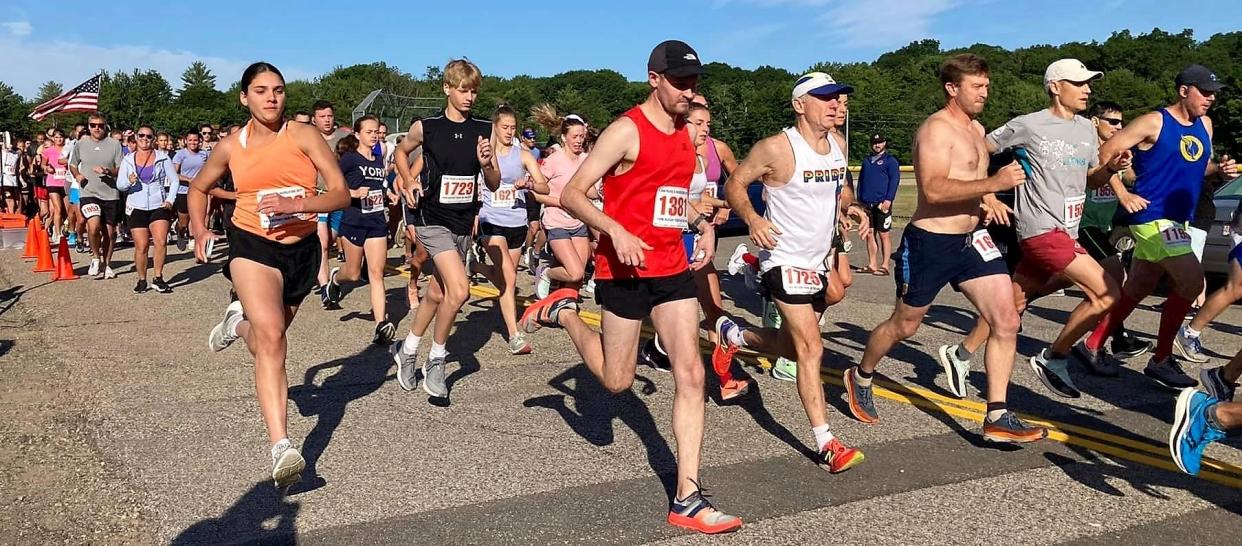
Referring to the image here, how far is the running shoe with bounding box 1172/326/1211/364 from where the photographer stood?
7766 millimetres

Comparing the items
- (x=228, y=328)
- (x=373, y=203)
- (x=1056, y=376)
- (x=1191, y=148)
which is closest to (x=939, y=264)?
(x=1056, y=376)

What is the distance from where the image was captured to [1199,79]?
22.1ft

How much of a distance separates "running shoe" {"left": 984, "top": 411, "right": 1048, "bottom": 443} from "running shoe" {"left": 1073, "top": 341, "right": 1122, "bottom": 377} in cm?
205

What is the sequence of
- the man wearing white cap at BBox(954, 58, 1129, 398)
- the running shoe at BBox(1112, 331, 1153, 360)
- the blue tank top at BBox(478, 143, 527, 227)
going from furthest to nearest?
the blue tank top at BBox(478, 143, 527, 227)
the running shoe at BBox(1112, 331, 1153, 360)
the man wearing white cap at BBox(954, 58, 1129, 398)

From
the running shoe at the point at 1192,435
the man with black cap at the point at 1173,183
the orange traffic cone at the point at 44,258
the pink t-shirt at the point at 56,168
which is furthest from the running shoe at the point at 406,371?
the pink t-shirt at the point at 56,168

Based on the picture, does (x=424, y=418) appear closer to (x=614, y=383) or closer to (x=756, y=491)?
(x=614, y=383)

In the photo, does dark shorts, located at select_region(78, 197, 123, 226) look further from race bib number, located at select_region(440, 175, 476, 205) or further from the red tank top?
the red tank top

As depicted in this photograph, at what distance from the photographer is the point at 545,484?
4836mm

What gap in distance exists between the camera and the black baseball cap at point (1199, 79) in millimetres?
6686

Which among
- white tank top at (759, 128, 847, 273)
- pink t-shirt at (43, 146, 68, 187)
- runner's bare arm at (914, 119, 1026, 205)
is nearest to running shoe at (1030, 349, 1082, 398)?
runner's bare arm at (914, 119, 1026, 205)

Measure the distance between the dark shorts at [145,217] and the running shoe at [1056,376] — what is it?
10169mm

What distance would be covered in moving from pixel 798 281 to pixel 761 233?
31 cm

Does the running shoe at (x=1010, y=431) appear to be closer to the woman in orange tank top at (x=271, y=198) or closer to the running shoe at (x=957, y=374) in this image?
the running shoe at (x=957, y=374)

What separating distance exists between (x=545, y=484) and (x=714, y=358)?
1748 millimetres
